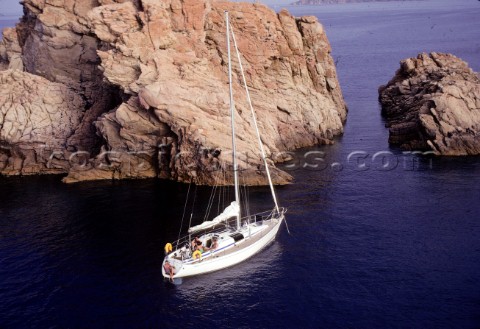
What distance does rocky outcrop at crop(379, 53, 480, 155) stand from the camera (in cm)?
7962

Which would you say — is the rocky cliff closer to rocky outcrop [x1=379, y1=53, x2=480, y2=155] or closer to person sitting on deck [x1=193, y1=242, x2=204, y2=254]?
rocky outcrop [x1=379, y1=53, x2=480, y2=155]

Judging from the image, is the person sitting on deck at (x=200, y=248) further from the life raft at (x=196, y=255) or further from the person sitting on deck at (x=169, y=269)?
the person sitting on deck at (x=169, y=269)

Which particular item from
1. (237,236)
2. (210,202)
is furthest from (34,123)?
(237,236)

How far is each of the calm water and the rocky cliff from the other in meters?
4.90

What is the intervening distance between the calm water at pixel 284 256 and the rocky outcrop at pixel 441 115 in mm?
4084

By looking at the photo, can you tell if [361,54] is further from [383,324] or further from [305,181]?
[383,324]

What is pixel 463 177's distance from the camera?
6981 cm

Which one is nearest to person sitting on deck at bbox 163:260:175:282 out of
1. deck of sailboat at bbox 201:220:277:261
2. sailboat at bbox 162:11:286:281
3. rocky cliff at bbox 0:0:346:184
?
sailboat at bbox 162:11:286:281

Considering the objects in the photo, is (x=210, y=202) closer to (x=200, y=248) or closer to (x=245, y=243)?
(x=245, y=243)

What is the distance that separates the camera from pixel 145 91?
67.8 meters

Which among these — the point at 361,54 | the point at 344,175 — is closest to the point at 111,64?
the point at 344,175

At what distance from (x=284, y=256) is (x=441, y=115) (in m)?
43.4

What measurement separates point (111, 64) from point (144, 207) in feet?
68.4

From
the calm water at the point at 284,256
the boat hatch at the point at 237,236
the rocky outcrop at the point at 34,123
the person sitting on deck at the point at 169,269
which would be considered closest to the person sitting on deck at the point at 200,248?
the calm water at the point at 284,256
